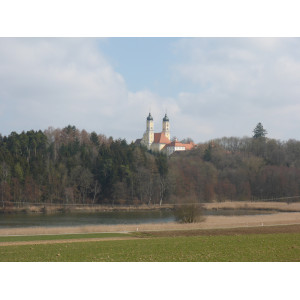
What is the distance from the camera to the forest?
2987 inches

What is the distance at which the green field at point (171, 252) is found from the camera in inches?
637

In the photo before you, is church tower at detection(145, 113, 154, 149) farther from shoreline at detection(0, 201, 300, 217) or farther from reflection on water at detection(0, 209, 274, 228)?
reflection on water at detection(0, 209, 274, 228)

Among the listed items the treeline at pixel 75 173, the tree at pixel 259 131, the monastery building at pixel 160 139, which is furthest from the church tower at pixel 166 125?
the treeline at pixel 75 173

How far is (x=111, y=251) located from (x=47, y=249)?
3588mm

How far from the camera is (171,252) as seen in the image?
18.0m

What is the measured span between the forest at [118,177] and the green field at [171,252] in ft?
178

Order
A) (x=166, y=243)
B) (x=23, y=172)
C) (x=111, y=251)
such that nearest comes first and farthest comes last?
(x=111, y=251)
(x=166, y=243)
(x=23, y=172)

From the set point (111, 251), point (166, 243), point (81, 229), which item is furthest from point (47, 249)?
point (81, 229)

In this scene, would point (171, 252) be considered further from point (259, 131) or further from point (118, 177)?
point (259, 131)

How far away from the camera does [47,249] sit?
1986cm

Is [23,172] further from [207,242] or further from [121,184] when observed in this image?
[207,242]

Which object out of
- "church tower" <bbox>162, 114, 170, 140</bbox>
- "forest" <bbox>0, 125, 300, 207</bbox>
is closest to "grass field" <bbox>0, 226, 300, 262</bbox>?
"forest" <bbox>0, 125, 300, 207</bbox>

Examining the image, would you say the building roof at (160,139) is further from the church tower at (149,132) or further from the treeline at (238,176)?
the treeline at (238,176)

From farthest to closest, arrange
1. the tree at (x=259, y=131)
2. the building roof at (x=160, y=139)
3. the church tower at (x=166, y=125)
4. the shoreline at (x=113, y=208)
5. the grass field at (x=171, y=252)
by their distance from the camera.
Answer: the church tower at (x=166, y=125)
the building roof at (x=160, y=139)
the tree at (x=259, y=131)
the shoreline at (x=113, y=208)
the grass field at (x=171, y=252)
